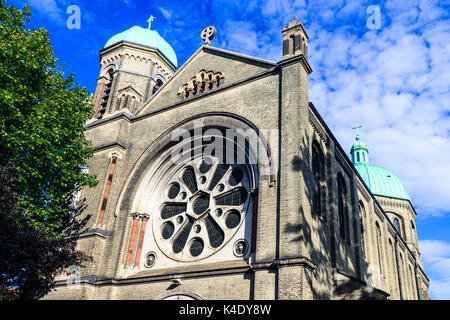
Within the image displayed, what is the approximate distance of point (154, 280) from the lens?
14586 millimetres

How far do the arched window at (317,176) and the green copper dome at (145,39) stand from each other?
44.2ft

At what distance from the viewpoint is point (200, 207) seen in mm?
16094

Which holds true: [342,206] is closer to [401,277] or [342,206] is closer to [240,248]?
[240,248]

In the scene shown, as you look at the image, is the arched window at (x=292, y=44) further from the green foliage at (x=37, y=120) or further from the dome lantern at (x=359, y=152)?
the dome lantern at (x=359, y=152)

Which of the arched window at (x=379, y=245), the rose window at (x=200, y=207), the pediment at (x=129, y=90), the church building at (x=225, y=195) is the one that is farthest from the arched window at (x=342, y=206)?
the pediment at (x=129, y=90)

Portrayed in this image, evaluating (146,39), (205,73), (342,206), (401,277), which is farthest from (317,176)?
(401,277)

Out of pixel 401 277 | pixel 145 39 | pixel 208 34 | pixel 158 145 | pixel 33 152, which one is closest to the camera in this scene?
pixel 33 152

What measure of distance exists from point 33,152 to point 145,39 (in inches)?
542

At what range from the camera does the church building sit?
490 inches

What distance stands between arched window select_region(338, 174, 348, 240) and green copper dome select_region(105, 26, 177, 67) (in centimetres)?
1381

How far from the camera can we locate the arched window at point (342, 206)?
17.1 m

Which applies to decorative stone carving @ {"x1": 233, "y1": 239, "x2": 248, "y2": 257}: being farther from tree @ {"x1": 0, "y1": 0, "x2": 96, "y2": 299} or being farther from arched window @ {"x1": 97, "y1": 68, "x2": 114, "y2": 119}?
arched window @ {"x1": 97, "y1": 68, "x2": 114, "y2": 119}

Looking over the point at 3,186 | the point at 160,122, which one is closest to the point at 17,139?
the point at 3,186
